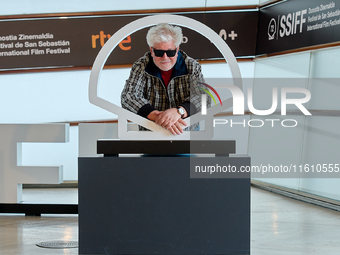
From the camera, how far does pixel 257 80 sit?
6473mm

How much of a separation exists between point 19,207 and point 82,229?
276cm

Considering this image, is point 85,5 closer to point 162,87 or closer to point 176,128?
point 162,87

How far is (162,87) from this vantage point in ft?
7.48

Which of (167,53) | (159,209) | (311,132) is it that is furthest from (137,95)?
(311,132)

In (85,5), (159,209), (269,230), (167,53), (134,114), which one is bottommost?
(269,230)

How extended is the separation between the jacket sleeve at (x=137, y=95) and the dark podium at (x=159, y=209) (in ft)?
1.12

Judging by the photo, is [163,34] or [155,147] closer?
[155,147]

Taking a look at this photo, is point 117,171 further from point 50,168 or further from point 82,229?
point 50,168

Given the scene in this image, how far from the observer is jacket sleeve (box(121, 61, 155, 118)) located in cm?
221

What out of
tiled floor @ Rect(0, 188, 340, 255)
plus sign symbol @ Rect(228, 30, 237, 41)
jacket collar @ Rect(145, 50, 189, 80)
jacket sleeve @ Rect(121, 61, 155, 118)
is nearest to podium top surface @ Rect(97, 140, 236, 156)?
jacket sleeve @ Rect(121, 61, 155, 118)

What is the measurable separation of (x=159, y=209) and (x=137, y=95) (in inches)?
22.5

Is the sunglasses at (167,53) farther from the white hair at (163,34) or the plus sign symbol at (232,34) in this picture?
the plus sign symbol at (232,34)

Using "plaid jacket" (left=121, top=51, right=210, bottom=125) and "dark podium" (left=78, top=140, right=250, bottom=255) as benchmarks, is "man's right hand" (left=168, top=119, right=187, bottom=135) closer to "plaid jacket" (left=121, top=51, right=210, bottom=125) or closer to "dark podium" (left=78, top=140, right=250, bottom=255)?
"plaid jacket" (left=121, top=51, right=210, bottom=125)

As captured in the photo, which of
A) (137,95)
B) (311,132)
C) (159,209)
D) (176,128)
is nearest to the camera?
(159,209)
